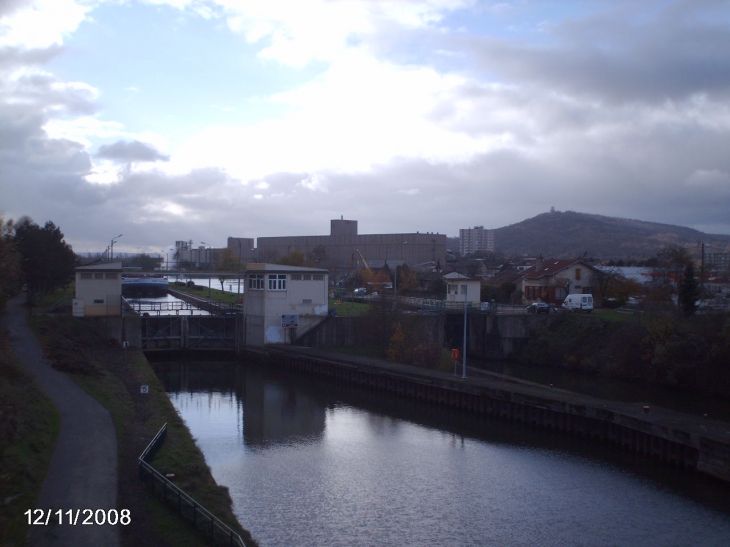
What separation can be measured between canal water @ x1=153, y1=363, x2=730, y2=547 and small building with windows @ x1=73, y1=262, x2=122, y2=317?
13.8m

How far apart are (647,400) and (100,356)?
26.0 m

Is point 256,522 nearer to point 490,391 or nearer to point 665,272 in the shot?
point 490,391

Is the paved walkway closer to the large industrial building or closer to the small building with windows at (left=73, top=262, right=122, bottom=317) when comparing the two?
the small building with windows at (left=73, top=262, right=122, bottom=317)

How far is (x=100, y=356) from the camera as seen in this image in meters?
29.8

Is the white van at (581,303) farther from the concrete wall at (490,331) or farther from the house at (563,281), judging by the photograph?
the house at (563,281)

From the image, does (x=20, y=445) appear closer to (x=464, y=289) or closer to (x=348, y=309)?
(x=348, y=309)

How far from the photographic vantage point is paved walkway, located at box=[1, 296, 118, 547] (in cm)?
959

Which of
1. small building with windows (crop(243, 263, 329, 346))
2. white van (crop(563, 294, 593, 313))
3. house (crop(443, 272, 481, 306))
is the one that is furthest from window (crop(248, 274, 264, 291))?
white van (crop(563, 294, 593, 313))

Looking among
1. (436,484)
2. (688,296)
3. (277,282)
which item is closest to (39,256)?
(277,282)

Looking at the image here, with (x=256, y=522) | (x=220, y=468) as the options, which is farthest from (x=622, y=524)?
(x=220, y=468)

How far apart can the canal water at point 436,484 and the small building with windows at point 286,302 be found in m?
12.0

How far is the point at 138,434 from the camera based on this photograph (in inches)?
617

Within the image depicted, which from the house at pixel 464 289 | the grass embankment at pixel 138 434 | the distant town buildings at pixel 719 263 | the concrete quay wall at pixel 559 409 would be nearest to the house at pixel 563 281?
the house at pixel 464 289

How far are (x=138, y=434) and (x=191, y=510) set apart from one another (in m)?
5.60
